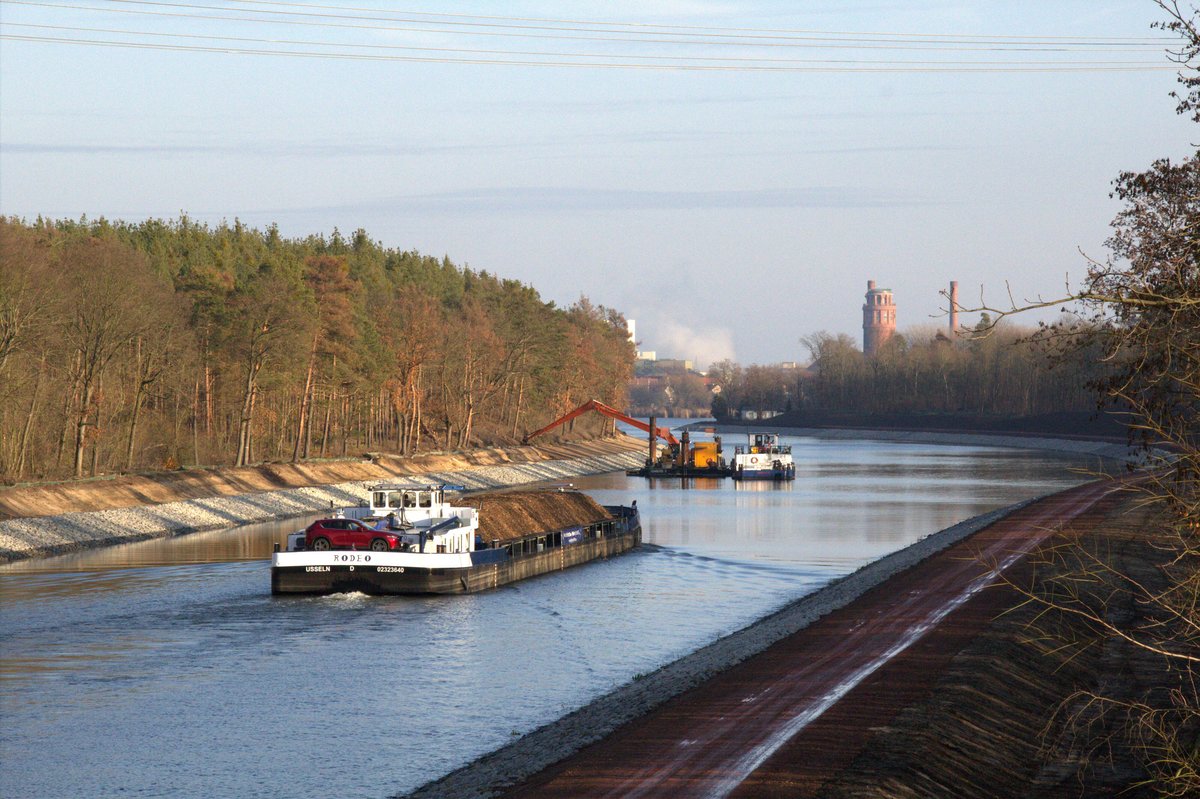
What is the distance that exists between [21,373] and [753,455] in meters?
72.7

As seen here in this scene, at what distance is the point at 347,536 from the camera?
4847 centimetres

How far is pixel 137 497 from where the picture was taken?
244 feet

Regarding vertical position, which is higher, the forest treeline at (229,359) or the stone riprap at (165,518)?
the forest treeline at (229,359)

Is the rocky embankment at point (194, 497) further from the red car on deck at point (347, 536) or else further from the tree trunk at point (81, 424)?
the red car on deck at point (347, 536)

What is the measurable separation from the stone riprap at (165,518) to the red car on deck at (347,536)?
25.1 ft

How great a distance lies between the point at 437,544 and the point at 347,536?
3.37m

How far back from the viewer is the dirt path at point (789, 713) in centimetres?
2019

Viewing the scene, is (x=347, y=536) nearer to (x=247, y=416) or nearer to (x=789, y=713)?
(x=789, y=713)

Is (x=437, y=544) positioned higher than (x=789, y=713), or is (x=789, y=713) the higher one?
(x=437, y=544)

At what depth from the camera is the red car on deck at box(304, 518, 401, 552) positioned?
4809cm

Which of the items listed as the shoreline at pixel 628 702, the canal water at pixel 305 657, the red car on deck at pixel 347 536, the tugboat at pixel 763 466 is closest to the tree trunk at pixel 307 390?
the canal water at pixel 305 657

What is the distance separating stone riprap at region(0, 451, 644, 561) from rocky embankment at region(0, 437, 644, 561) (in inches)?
2.1

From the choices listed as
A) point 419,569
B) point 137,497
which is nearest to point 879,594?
point 419,569

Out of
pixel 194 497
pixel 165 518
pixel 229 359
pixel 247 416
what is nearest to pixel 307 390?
pixel 229 359
